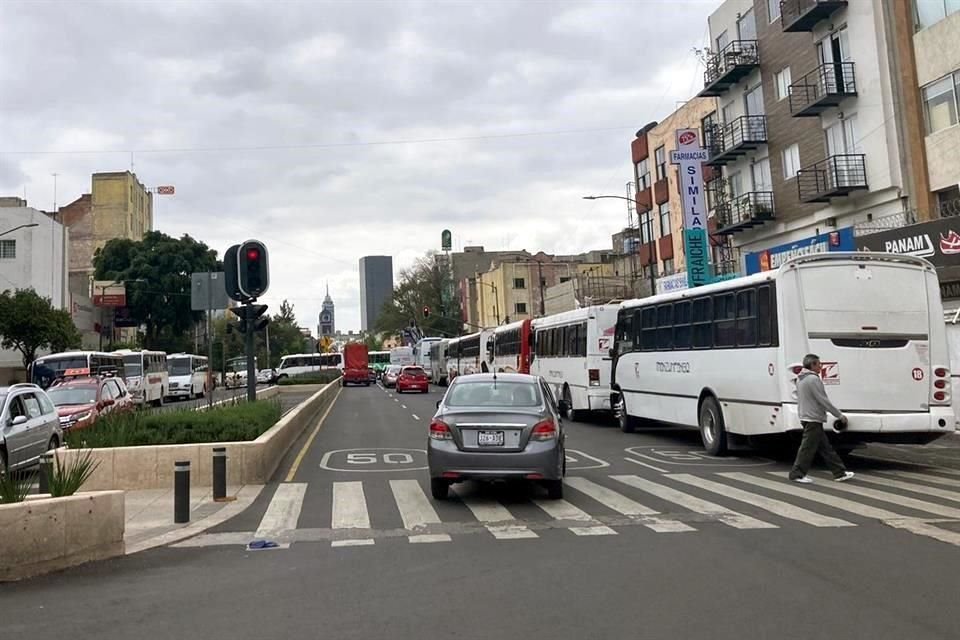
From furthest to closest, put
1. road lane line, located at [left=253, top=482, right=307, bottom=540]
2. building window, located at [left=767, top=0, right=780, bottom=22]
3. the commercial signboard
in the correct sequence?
building window, located at [left=767, top=0, right=780, bottom=22] < the commercial signboard < road lane line, located at [left=253, top=482, right=307, bottom=540]

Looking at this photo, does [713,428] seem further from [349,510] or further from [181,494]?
[181,494]

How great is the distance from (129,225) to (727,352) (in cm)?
8479

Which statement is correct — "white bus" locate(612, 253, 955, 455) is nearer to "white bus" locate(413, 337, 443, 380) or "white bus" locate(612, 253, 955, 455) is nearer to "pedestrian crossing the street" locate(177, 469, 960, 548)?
"pedestrian crossing the street" locate(177, 469, 960, 548)

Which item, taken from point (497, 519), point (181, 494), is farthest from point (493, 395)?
point (181, 494)

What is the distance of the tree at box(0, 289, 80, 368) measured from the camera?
46.2 meters

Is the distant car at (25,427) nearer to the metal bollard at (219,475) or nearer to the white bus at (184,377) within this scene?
the metal bollard at (219,475)

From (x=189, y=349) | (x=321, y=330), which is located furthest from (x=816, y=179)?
(x=189, y=349)

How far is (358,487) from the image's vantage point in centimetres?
1233

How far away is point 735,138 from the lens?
3181cm

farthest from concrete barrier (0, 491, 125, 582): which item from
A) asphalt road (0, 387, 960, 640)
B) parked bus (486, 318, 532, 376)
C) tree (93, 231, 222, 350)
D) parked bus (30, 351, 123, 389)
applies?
tree (93, 231, 222, 350)

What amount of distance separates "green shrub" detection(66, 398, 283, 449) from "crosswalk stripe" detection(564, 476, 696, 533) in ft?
17.8

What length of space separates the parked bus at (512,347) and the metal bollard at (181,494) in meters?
19.9

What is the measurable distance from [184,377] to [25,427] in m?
40.5

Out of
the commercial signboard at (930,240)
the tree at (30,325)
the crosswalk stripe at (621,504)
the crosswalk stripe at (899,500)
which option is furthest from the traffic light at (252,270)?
the tree at (30,325)
